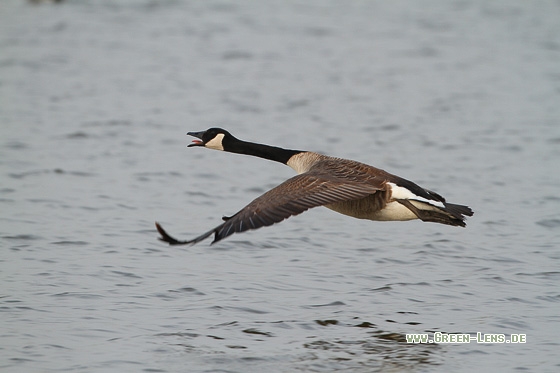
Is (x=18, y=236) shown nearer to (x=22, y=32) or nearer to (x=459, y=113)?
(x=459, y=113)

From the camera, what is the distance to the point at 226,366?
270 inches

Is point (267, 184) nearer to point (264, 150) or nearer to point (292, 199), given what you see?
point (264, 150)

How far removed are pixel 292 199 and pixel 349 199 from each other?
0.56 meters

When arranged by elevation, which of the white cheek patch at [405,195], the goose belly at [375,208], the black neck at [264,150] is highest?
the black neck at [264,150]

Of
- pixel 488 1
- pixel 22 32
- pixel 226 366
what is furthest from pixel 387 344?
pixel 488 1

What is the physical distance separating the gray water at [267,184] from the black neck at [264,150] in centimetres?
92

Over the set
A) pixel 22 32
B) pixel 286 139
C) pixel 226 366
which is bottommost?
pixel 226 366

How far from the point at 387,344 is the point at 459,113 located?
879 centimetres

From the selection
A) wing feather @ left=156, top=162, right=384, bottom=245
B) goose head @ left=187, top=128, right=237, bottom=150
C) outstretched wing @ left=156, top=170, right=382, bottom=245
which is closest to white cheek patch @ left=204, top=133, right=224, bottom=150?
goose head @ left=187, top=128, right=237, bottom=150

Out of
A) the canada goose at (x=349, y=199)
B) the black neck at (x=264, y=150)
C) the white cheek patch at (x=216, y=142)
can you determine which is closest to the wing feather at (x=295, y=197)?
the canada goose at (x=349, y=199)

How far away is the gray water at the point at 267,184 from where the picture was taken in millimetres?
7453

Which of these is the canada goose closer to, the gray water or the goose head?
the gray water

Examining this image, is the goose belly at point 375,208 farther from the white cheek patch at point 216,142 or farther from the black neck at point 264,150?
the white cheek patch at point 216,142

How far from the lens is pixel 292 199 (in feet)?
24.7
